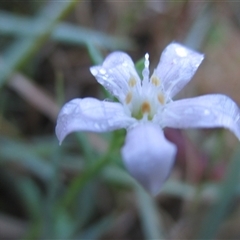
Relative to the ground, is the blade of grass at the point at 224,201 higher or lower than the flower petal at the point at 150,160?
higher

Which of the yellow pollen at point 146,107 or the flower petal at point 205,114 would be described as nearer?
the flower petal at point 205,114

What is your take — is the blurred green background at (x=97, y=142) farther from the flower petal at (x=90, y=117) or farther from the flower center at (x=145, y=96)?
the flower petal at (x=90, y=117)

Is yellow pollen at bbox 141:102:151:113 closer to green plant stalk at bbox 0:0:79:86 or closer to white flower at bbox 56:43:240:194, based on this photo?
white flower at bbox 56:43:240:194

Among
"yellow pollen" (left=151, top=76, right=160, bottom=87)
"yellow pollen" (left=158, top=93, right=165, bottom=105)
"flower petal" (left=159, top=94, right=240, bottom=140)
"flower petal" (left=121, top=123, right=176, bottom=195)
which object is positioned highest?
"yellow pollen" (left=151, top=76, right=160, bottom=87)

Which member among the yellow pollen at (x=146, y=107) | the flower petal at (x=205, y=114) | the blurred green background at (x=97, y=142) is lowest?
the flower petal at (x=205, y=114)

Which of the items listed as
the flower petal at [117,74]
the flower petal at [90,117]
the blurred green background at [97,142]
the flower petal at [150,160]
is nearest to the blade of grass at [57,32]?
the blurred green background at [97,142]

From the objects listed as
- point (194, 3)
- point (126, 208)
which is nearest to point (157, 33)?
point (194, 3)

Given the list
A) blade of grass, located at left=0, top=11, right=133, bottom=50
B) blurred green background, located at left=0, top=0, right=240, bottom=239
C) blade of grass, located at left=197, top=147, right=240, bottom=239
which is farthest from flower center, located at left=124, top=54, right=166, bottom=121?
blade of grass, located at left=0, top=11, right=133, bottom=50
